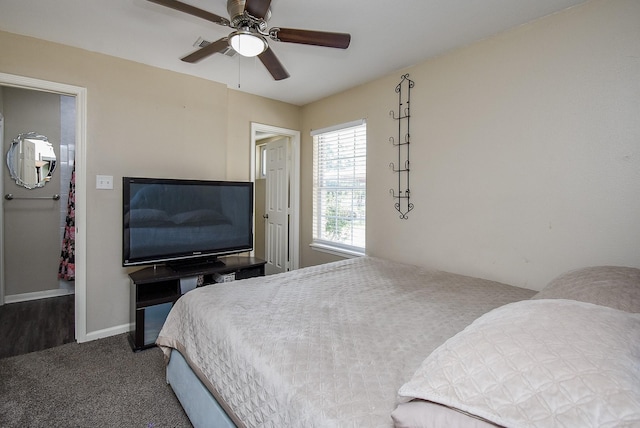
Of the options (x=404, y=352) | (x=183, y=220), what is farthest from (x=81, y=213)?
(x=404, y=352)

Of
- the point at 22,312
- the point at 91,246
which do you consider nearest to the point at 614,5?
the point at 91,246

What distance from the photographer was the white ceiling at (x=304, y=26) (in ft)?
6.44

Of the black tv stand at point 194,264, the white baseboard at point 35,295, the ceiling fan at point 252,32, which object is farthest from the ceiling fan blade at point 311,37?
the white baseboard at point 35,295

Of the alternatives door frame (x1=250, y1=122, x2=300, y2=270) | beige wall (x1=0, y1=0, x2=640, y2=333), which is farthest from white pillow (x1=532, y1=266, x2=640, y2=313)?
door frame (x1=250, y1=122, x2=300, y2=270)

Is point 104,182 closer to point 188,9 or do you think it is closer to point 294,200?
point 188,9

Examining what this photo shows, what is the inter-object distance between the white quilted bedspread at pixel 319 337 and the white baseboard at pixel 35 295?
3019 millimetres

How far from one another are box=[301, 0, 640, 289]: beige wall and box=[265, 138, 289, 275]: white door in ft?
5.39

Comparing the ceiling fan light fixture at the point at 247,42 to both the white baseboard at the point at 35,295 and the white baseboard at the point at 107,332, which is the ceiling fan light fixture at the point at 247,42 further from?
the white baseboard at the point at 35,295

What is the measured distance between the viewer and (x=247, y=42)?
6.00ft

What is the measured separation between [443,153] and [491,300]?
1302 millimetres

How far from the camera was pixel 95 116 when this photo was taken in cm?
267

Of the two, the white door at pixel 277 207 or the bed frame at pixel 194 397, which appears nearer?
the bed frame at pixel 194 397

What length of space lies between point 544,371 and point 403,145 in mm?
2511

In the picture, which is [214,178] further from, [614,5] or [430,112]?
[614,5]
